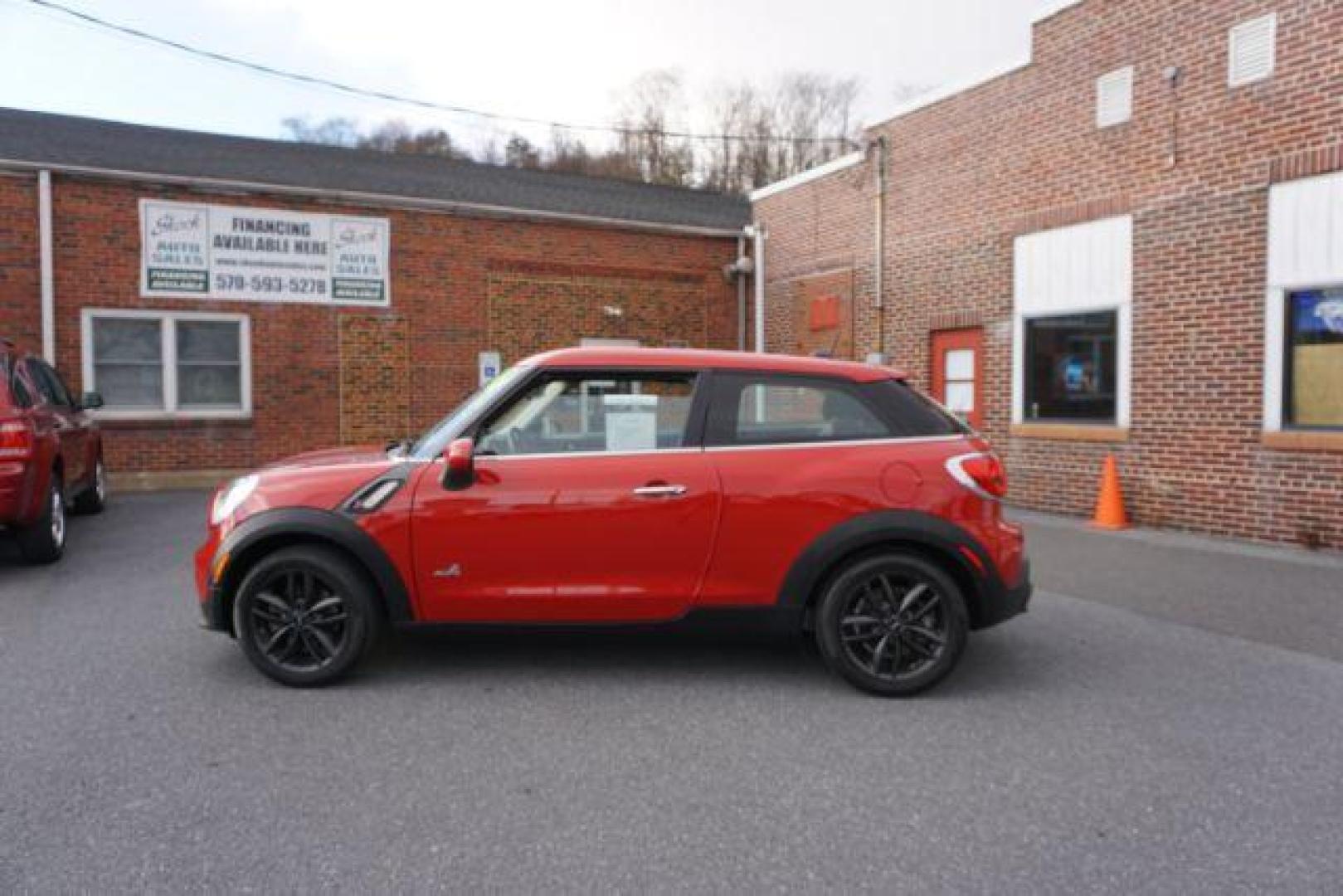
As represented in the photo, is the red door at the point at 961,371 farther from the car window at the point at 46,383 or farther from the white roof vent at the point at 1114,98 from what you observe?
the car window at the point at 46,383

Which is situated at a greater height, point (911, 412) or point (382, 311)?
point (382, 311)

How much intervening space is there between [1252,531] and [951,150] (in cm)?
573

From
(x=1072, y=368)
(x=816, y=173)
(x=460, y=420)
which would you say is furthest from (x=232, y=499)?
(x=816, y=173)

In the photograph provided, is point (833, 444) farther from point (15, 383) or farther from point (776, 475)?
point (15, 383)

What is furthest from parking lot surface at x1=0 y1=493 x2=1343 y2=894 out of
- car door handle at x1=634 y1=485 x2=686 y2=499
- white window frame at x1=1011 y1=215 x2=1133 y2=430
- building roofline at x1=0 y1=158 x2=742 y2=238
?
building roofline at x1=0 y1=158 x2=742 y2=238

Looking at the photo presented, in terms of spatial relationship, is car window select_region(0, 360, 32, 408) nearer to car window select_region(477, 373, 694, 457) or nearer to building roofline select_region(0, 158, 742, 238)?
car window select_region(477, 373, 694, 457)

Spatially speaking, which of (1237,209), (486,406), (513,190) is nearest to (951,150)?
(1237,209)

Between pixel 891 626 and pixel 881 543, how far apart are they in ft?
1.24

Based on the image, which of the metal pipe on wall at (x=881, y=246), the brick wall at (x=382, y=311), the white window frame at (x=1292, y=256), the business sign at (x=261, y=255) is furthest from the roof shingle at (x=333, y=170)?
the white window frame at (x=1292, y=256)

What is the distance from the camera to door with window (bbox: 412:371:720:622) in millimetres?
4094

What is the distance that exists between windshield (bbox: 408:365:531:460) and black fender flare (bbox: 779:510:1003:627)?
158 cm

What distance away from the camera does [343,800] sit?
3.07 metres

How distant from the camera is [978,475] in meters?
4.21

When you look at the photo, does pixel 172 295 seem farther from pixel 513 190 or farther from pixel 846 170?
pixel 846 170
